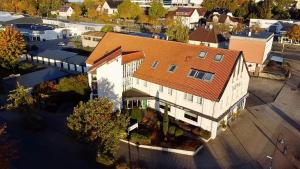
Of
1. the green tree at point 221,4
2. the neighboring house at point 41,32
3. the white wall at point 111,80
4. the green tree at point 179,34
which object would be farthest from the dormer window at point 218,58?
the green tree at point 221,4

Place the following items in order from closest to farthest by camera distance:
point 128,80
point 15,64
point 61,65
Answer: point 128,80
point 15,64
point 61,65

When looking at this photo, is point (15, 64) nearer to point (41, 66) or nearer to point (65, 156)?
point (41, 66)

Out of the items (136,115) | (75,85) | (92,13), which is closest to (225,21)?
(92,13)

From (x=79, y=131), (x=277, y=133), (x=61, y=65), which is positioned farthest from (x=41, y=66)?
(x=277, y=133)

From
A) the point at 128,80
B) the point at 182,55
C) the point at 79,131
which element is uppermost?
the point at 182,55

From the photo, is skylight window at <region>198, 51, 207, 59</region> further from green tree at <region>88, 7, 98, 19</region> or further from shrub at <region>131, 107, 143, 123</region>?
green tree at <region>88, 7, 98, 19</region>
